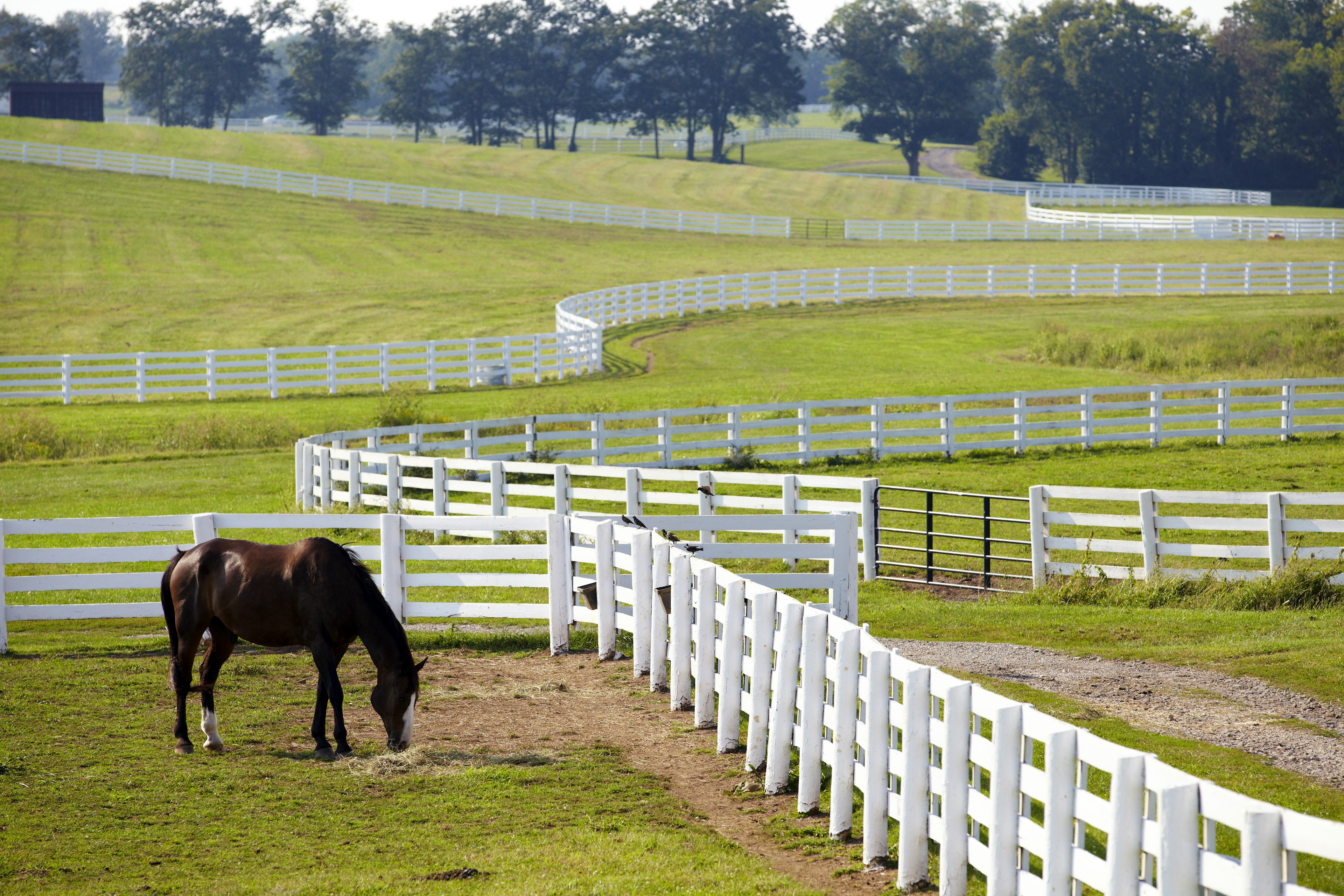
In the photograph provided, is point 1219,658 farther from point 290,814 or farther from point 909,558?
point 290,814

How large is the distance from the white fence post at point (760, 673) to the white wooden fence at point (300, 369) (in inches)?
→ 1084

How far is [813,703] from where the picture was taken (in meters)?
7.46

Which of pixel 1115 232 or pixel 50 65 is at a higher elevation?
pixel 50 65

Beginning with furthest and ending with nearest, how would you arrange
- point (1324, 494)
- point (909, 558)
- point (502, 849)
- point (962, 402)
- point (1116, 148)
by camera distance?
point (1116, 148) < point (962, 402) < point (909, 558) < point (1324, 494) < point (502, 849)

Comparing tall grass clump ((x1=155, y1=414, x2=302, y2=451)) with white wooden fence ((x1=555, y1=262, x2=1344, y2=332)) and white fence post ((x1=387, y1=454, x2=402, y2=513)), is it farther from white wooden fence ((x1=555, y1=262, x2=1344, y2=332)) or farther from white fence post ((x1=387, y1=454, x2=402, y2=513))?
white wooden fence ((x1=555, y1=262, x2=1344, y2=332))

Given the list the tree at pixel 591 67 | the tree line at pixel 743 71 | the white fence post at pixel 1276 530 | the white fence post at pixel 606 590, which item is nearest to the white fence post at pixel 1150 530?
the white fence post at pixel 1276 530

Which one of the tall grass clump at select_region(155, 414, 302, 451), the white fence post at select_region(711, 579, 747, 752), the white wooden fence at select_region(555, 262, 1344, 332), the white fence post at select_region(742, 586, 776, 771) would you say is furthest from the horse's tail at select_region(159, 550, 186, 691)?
the white wooden fence at select_region(555, 262, 1344, 332)

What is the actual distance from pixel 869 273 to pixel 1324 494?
39788 mm

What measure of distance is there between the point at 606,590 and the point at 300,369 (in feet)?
95.3

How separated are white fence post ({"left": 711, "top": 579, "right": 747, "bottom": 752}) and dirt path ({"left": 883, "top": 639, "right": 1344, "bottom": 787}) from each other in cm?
273

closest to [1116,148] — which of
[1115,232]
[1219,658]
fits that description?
[1115,232]

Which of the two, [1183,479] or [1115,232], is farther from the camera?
[1115,232]

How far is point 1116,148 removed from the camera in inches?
4424

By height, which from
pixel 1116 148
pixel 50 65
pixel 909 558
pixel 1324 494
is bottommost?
pixel 909 558
